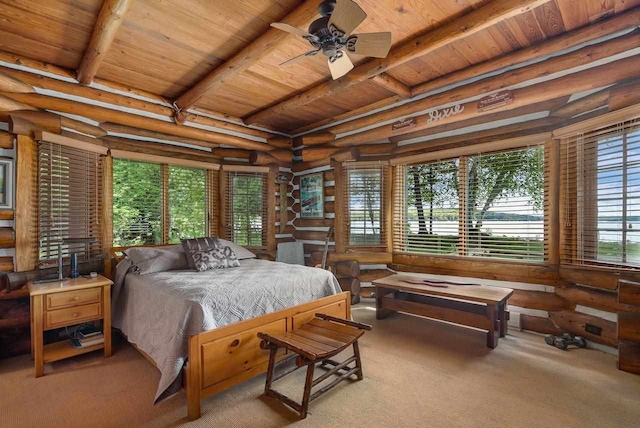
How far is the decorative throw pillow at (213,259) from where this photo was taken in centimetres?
375

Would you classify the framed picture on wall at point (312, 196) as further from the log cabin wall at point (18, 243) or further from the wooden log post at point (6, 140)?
the wooden log post at point (6, 140)

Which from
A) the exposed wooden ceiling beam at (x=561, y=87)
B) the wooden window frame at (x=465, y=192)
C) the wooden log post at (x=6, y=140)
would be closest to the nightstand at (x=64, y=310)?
the wooden log post at (x=6, y=140)

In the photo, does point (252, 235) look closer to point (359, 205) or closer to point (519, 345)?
point (359, 205)

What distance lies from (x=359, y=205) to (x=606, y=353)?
354 cm

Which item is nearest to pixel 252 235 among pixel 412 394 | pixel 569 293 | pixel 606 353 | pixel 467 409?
pixel 412 394

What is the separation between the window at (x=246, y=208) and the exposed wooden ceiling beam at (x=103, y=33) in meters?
2.50

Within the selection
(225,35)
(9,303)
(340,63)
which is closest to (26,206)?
(9,303)

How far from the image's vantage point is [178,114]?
460cm

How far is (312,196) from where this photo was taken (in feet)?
20.1

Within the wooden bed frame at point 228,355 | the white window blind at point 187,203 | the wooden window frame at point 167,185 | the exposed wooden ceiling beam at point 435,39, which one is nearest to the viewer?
the wooden bed frame at point 228,355

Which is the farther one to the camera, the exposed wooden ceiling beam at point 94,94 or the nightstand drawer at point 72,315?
the exposed wooden ceiling beam at point 94,94

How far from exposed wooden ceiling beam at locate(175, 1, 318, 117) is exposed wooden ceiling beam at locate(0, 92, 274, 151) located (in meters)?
0.53

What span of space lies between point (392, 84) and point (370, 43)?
166 centimetres

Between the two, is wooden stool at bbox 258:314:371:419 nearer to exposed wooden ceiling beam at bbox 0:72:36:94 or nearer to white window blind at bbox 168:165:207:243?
white window blind at bbox 168:165:207:243
